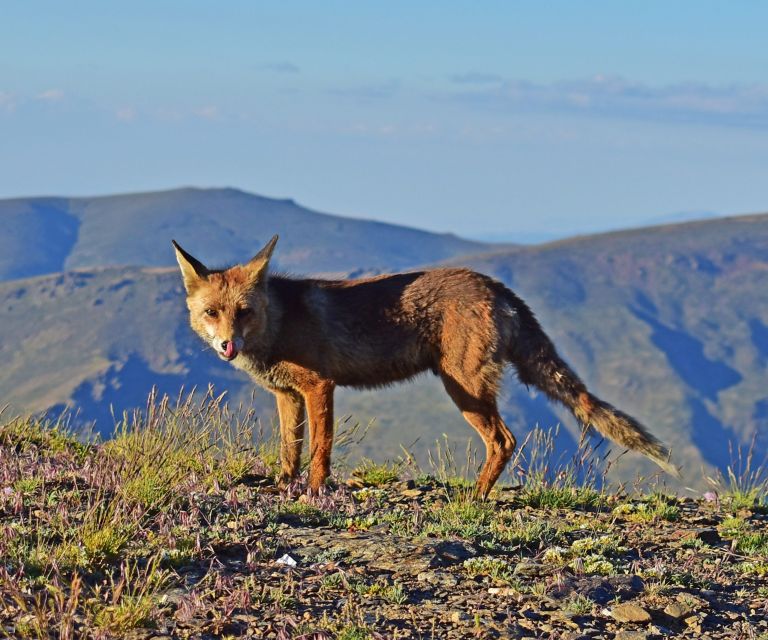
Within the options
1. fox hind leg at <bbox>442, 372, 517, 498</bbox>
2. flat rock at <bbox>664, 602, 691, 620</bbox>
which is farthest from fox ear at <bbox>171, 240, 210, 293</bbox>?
flat rock at <bbox>664, 602, 691, 620</bbox>

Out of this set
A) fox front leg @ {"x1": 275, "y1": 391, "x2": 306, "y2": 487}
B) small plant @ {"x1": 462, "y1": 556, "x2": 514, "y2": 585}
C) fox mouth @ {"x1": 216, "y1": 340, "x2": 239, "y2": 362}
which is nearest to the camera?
small plant @ {"x1": 462, "y1": 556, "x2": 514, "y2": 585}

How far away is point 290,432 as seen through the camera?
9734 millimetres

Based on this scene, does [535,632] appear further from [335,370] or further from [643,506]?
[335,370]

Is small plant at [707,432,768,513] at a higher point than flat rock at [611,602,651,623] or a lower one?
lower

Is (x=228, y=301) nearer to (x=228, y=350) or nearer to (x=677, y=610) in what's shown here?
(x=228, y=350)

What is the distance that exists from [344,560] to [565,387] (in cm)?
391

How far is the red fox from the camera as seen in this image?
30.7 ft

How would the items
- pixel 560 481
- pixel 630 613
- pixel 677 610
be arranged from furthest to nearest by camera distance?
pixel 560 481 → pixel 677 610 → pixel 630 613

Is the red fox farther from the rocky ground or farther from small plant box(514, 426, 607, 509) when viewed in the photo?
the rocky ground

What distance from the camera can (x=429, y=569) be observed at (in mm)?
6457

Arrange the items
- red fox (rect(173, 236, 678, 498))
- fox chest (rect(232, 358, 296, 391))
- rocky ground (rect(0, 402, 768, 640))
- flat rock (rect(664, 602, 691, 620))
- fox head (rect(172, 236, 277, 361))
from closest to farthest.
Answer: rocky ground (rect(0, 402, 768, 640))
flat rock (rect(664, 602, 691, 620))
fox head (rect(172, 236, 277, 361))
red fox (rect(173, 236, 678, 498))
fox chest (rect(232, 358, 296, 391))

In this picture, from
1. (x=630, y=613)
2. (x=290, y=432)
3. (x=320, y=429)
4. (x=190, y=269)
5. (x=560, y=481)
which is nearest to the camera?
(x=630, y=613)

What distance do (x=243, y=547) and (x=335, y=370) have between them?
3.11 meters

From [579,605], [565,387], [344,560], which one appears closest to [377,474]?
[565,387]
